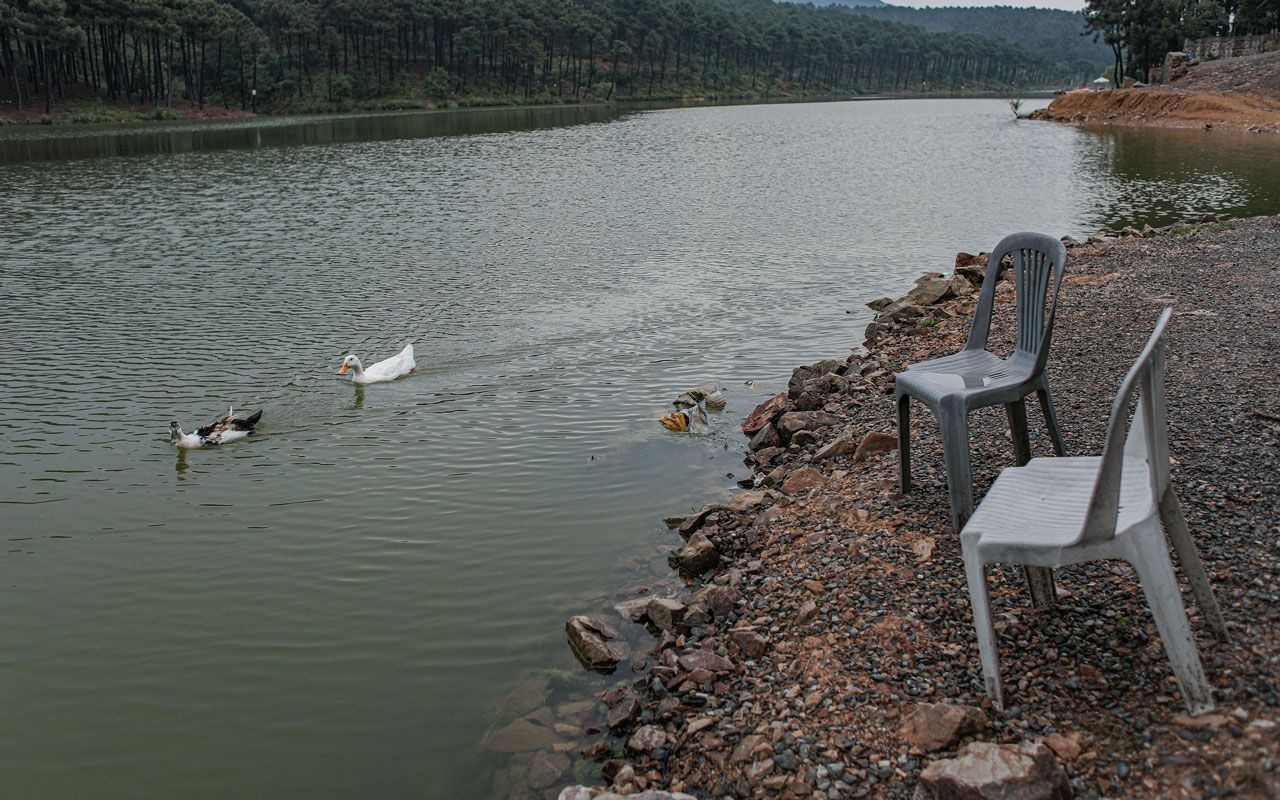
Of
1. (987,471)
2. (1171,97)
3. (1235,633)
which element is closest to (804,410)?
(987,471)

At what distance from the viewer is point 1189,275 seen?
14148 millimetres

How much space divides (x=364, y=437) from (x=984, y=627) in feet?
26.2

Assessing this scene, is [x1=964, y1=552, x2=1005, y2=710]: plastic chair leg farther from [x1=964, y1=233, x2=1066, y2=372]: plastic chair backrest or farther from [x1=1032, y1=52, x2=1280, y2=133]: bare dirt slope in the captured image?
[x1=1032, y1=52, x2=1280, y2=133]: bare dirt slope

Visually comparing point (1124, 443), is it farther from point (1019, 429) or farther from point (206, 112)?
point (206, 112)

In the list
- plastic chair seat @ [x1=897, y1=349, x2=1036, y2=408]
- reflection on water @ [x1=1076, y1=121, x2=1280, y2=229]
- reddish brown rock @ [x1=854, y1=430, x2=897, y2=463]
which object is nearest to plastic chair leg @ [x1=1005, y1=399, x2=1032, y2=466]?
plastic chair seat @ [x1=897, y1=349, x2=1036, y2=408]

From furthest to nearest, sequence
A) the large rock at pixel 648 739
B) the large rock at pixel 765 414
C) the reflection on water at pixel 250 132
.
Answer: the reflection on water at pixel 250 132 → the large rock at pixel 765 414 → the large rock at pixel 648 739

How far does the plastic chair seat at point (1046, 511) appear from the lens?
400 cm

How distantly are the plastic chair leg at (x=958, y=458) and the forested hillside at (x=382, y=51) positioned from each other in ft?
271

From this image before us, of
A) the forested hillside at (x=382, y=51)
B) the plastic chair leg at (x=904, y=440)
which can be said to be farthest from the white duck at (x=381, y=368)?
the forested hillside at (x=382, y=51)

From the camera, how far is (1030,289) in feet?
21.8

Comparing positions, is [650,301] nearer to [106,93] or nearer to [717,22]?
[106,93]

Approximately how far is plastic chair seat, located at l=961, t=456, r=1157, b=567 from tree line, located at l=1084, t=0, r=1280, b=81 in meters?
83.6

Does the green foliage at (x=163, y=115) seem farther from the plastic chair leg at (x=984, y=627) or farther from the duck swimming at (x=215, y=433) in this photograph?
the plastic chair leg at (x=984, y=627)

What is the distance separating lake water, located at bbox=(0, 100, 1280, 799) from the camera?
6035mm
